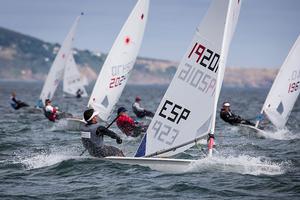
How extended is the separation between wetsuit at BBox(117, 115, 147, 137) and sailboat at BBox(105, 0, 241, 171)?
5.47 meters

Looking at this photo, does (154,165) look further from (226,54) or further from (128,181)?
(226,54)

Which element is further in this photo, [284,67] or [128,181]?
[284,67]

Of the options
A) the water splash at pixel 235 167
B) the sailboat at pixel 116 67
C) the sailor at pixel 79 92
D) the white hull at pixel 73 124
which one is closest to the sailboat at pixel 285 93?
the sailboat at pixel 116 67

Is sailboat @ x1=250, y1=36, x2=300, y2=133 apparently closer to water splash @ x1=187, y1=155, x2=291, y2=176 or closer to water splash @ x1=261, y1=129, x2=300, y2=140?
water splash @ x1=261, y1=129, x2=300, y2=140

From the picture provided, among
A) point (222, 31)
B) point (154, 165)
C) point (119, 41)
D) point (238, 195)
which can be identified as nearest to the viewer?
point (238, 195)

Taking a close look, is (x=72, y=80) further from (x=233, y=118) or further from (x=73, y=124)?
(x=233, y=118)

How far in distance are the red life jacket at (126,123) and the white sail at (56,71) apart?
1329cm

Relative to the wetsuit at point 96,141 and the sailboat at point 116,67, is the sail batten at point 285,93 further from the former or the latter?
the wetsuit at point 96,141

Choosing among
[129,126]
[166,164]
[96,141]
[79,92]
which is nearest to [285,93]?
[129,126]

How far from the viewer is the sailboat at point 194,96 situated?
1327 cm

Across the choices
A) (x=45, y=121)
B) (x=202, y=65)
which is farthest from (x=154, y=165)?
(x=45, y=121)

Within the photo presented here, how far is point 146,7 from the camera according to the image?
23.8 metres

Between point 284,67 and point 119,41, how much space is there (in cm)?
615

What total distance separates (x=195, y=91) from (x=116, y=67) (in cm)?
981
